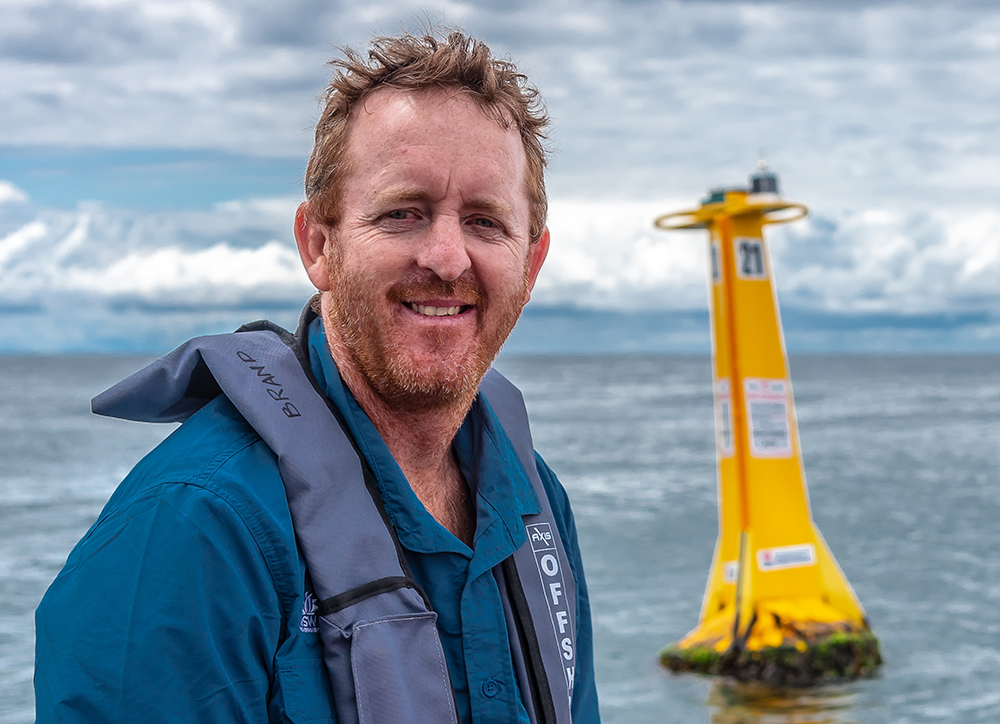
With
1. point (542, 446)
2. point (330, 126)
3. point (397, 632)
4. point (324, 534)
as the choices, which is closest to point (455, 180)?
point (330, 126)

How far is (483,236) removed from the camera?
1.82 meters

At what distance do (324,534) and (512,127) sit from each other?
835 mm

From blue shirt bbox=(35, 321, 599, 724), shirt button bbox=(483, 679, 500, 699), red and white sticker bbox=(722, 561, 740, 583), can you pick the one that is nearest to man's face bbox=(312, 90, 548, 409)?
blue shirt bbox=(35, 321, 599, 724)

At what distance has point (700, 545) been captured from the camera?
16859mm

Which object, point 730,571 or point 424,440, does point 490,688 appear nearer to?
point 424,440

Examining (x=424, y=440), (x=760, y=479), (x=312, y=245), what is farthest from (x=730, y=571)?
(x=312, y=245)

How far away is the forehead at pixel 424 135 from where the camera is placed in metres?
1.73

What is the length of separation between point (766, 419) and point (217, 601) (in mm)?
7134

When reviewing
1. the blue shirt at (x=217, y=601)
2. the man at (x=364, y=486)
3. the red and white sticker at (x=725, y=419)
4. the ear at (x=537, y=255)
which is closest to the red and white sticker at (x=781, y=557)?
the red and white sticker at (x=725, y=419)

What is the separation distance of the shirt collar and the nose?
0.98 ft

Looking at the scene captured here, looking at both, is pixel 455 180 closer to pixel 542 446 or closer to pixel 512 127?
pixel 512 127

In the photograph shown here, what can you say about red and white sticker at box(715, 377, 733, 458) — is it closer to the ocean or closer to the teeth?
the ocean

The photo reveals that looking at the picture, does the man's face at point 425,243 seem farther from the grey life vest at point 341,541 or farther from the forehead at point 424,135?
the grey life vest at point 341,541

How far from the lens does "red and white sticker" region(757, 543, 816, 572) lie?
792 cm
